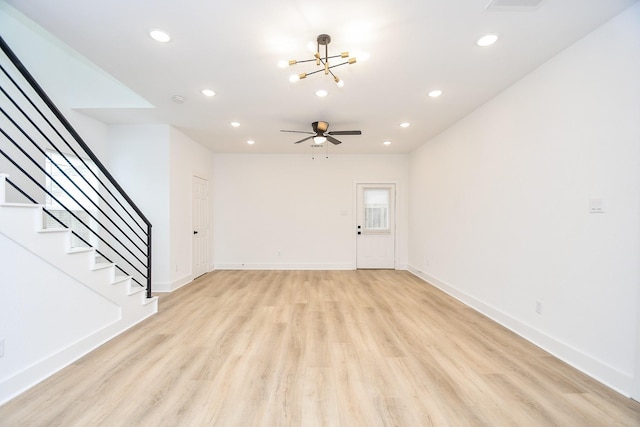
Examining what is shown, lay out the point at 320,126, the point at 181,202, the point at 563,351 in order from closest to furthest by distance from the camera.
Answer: the point at 563,351, the point at 320,126, the point at 181,202

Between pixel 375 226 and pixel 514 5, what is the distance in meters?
5.06

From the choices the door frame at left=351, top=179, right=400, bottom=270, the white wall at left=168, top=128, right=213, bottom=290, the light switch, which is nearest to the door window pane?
the door frame at left=351, top=179, right=400, bottom=270

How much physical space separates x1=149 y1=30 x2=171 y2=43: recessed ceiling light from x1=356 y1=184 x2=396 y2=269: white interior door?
488cm

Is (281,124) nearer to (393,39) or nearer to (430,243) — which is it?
(393,39)

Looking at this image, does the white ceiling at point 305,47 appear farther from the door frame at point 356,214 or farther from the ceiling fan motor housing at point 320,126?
the door frame at point 356,214

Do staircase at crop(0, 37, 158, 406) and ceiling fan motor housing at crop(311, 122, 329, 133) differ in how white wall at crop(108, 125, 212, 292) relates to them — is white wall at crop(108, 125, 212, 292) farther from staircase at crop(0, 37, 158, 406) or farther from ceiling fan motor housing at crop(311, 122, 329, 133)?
ceiling fan motor housing at crop(311, 122, 329, 133)

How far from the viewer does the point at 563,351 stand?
239 cm

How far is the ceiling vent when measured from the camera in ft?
6.18

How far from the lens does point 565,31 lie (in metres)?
2.19

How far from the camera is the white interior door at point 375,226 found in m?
6.55

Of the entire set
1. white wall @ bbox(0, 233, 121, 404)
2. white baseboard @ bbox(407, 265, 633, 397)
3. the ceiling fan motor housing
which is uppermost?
the ceiling fan motor housing

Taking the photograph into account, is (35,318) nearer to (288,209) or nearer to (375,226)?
(288,209)

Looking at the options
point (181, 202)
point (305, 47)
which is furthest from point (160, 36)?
point (181, 202)

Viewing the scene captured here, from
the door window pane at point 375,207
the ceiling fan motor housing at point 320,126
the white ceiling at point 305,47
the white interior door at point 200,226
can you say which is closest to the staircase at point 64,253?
the white ceiling at point 305,47
